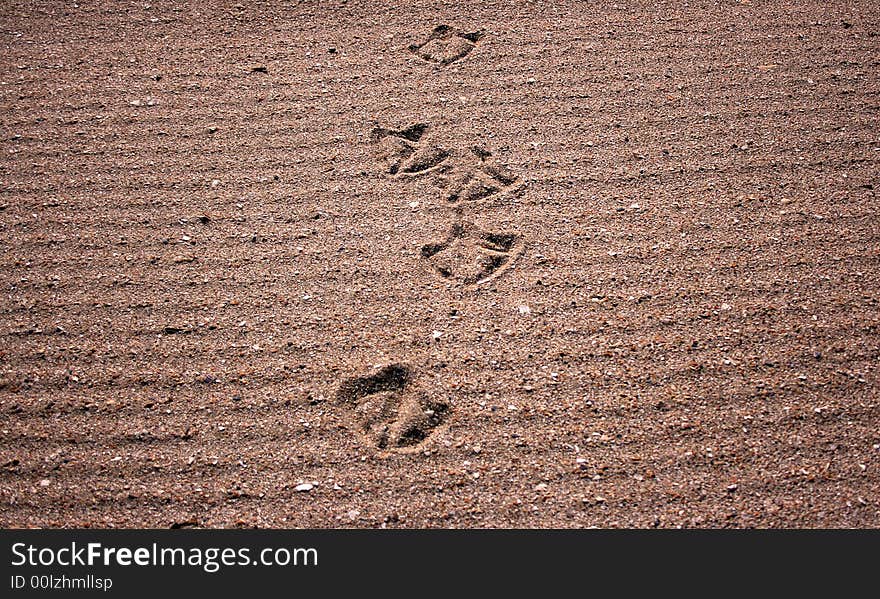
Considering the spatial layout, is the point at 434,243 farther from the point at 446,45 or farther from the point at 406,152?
the point at 446,45

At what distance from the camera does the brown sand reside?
6.39ft

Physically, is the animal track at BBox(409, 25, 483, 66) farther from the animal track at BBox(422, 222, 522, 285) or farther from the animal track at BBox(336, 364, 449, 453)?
the animal track at BBox(336, 364, 449, 453)

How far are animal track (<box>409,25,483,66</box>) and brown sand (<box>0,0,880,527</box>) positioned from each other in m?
0.01

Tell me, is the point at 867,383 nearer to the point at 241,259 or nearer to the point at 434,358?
the point at 434,358

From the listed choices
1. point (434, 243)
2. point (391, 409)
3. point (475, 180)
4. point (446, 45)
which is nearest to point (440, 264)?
point (434, 243)

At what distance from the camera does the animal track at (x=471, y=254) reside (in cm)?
238

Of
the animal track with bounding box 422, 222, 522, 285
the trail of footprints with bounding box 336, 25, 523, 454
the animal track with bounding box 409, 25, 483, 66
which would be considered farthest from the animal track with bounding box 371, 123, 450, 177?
the animal track with bounding box 409, 25, 483, 66

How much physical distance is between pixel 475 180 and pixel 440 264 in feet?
1.26

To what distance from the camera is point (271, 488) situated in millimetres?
1936

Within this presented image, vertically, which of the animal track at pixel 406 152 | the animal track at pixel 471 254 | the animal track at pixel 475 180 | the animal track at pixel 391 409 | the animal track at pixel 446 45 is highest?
the animal track at pixel 446 45

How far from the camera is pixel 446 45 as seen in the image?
3168 millimetres

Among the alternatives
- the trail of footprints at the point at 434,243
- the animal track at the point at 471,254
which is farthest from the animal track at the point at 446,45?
the animal track at the point at 471,254

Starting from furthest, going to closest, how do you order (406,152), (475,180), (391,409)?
1. (406,152)
2. (475,180)
3. (391,409)

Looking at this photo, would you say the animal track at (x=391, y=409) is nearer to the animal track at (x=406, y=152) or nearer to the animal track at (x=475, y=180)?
the animal track at (x=475, y=180)
